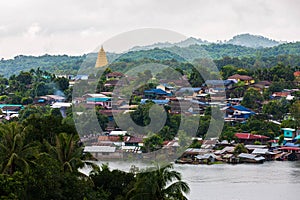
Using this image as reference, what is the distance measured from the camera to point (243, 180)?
12.0m

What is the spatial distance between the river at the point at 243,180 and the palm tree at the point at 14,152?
3127mm

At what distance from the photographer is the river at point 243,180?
10398 millimetres

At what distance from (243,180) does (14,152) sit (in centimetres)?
555

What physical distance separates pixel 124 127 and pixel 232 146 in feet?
9.17

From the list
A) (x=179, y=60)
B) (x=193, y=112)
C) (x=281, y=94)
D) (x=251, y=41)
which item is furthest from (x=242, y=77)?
(x=251, y=41)

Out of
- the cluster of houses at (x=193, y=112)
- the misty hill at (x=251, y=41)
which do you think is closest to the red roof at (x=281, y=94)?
the cluster of houses at (x=193, y=112)

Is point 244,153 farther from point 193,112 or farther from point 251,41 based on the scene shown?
point 251,41

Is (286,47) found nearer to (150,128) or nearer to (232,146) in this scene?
(232,146)

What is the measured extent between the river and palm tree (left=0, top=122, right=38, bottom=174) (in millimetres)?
3127

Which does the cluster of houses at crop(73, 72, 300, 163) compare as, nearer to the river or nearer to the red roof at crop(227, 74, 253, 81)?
the river

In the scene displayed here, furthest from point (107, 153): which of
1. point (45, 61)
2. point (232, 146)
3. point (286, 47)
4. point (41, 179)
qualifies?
point (45, 61)

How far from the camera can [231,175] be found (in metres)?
12.8

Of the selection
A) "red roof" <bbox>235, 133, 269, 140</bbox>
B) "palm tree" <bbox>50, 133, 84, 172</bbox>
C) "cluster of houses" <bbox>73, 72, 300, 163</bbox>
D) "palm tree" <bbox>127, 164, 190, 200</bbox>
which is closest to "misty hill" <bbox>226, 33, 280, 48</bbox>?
"cluster of houses" <bbox>73, 72, 300, 163</bbox>

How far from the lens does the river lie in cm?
1040
